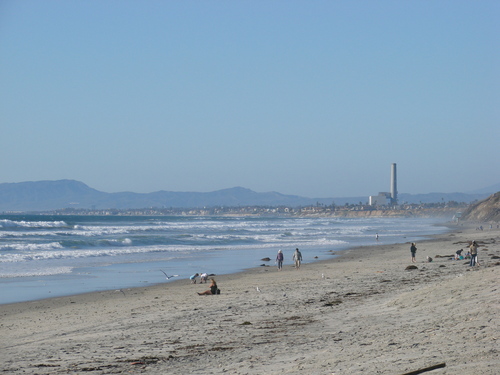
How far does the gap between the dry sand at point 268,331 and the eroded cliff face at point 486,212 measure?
289 feet

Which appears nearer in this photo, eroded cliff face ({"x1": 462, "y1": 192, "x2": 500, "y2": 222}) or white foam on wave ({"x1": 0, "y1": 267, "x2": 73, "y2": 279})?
white foam on wave ({"x1": 0, "y1": 267, "x2": 73, "y2": 279})

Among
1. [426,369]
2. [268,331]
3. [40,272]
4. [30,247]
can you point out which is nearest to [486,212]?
[30,247]

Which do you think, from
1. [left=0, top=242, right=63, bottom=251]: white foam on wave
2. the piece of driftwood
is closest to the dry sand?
the piece of driftwood

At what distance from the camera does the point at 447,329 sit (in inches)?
344

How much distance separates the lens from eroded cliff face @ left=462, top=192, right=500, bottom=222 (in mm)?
97688

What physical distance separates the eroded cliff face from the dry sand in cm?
8802

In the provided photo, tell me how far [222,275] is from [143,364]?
1502 cm

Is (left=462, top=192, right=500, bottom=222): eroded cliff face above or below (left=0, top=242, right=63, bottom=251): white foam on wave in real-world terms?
above

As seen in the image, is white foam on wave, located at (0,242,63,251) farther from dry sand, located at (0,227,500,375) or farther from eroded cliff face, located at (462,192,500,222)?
eroded cliff face, located at (462,192,500,222)

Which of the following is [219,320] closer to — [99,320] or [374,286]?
[99,320]

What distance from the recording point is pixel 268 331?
10383 millimetres

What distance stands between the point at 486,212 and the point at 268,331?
329 feet

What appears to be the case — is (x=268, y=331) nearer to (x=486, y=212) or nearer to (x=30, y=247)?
(x=30, y=247)

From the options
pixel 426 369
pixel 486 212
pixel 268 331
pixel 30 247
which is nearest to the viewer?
pixel 426 369
